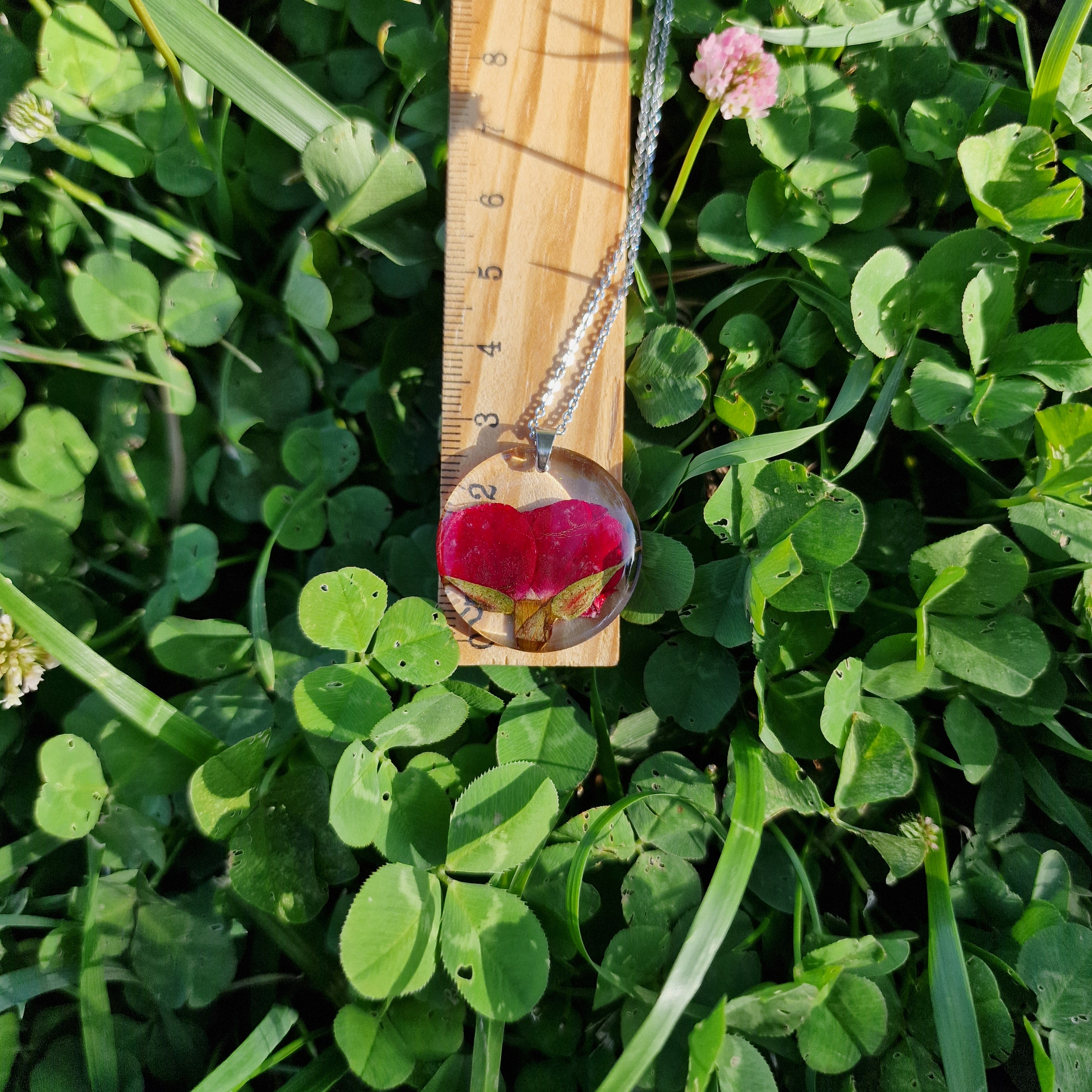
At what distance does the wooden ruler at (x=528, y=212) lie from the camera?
4.57 ft

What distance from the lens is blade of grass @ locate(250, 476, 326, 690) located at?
140 centimetres

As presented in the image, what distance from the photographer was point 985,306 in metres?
1.39

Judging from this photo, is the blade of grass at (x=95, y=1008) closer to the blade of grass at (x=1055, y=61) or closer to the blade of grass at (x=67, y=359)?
the blade of grass at (x=67, y=359)

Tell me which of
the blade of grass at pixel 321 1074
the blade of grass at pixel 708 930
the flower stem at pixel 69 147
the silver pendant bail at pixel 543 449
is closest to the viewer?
the blade of grass at pixel 708 930

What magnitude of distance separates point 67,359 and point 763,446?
123 cm

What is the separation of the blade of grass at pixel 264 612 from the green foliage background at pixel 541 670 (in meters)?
0.01

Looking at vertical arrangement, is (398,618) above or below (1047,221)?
below

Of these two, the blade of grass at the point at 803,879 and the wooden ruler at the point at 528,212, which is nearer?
the blade of grass at the point at 803,879

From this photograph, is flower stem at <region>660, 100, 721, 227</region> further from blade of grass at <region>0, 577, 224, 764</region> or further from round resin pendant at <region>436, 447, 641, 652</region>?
blade of grass at <region>0, 577, 224, 764</region>

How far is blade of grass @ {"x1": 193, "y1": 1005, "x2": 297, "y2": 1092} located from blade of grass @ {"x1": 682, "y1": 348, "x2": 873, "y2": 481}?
1085mm

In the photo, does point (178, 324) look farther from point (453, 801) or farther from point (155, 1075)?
point (155, 1075)

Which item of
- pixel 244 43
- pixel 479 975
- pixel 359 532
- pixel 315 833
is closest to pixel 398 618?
pixel 359 532

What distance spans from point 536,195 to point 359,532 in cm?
67

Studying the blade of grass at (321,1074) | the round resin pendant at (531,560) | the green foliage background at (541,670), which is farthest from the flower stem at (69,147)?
the blade of grass at (321,1074)
